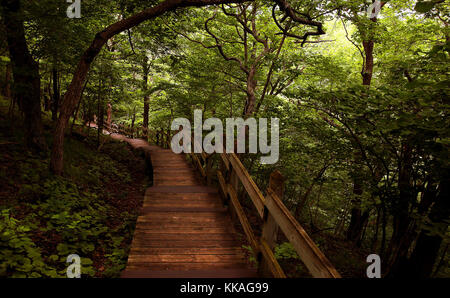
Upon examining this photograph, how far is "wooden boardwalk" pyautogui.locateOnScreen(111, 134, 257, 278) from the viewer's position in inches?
143

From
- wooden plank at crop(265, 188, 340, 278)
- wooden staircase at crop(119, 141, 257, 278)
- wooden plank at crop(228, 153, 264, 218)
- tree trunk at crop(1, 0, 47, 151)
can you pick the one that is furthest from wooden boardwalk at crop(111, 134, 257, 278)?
tree trunk at crop(1, 0, 47, 151)

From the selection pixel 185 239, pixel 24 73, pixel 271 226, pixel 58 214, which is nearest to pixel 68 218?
pixel 58 214

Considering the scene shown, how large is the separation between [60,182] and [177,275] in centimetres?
494

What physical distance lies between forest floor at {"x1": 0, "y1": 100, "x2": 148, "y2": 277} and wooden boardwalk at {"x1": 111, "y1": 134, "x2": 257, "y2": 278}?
2.70ft

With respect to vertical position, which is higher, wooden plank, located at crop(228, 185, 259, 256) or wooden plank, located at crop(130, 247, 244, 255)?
wooden plank, located at crop(228, 185, 259, 256)

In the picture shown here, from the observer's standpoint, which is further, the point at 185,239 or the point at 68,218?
the point at 68,218

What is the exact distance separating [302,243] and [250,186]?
1781 millimetres

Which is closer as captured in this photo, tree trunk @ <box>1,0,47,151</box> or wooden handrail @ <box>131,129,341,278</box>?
wooden handrail @ <box>131,129,341,278</box>

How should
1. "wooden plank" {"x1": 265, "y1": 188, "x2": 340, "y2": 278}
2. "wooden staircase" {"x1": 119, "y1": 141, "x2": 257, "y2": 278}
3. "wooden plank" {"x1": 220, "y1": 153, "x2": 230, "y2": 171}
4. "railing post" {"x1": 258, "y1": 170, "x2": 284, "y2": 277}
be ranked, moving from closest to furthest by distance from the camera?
1. "wooden plank" {"x1": 265, "y1": 188, "x2": 340, "y2": 278}
2. "railing post" {"x1": 258, "y1": 170, "x2": 284, "y2": 277}
3. "wooden staircase" {"x1": 119, "y1": 141, "x2": 257, "y2": 278}
4. "wooden plank" {"x1": 220, "y1": 153, "x2": 230, "y2": 171}

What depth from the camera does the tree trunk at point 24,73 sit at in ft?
19.8

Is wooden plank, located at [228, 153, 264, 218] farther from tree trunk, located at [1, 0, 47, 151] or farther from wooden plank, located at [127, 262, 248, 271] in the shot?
tree trunk, located at [1, 0, 47, 151]

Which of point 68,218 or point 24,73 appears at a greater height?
point 24,73

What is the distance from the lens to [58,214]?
5418 millimetres

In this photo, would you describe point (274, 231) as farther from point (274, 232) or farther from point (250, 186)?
point (250, 186)
